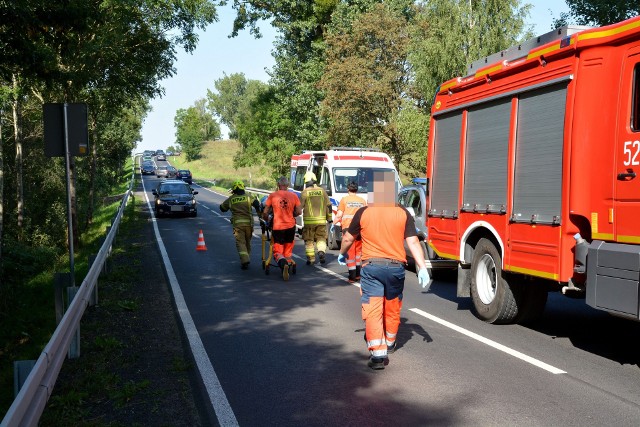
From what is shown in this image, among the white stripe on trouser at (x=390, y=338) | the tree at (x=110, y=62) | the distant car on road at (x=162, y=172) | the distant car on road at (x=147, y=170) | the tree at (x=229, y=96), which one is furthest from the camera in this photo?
the tree at (x=229, y=96)

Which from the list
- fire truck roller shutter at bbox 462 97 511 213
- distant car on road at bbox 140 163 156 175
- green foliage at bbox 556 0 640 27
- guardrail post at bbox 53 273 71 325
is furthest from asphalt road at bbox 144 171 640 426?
distant car on road at bbox 140 163 156 175

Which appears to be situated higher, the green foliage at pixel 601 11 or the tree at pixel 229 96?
the tree at pixel 229 96

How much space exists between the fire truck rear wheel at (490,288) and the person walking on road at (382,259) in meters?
2.21

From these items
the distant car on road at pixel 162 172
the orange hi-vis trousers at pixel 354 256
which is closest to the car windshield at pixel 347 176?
the orange hi-vis trousers at pixel 354 256

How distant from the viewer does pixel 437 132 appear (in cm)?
1012

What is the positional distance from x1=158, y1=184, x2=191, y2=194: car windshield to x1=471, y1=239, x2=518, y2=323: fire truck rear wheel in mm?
24156

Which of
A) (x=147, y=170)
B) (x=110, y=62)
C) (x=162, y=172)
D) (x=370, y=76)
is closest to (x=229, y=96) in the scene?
(x=147, y=170)

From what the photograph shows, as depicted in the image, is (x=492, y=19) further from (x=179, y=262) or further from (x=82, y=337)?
(x=82, y=337)

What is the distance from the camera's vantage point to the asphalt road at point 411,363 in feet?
16.9

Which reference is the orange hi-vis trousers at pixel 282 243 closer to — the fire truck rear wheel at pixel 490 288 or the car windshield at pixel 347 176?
the fire truck rear wheel at pixel 490 288

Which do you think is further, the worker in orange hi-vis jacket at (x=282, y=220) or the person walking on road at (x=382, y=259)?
the worker in orange hi-vis jacket at (x=282, y=220)

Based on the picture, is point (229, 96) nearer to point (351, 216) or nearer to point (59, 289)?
point (351, 216)

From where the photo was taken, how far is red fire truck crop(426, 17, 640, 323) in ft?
20.6

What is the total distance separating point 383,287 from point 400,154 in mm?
25395
